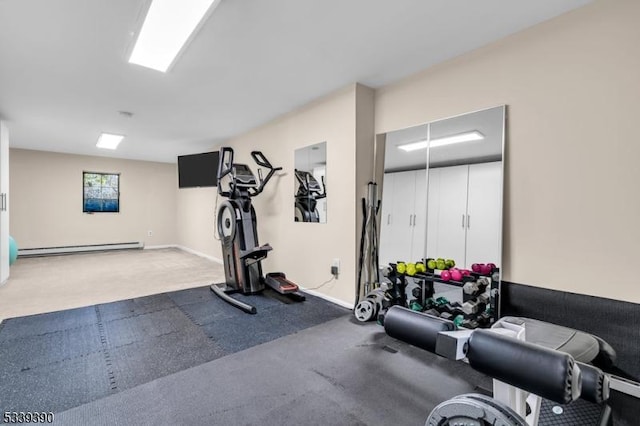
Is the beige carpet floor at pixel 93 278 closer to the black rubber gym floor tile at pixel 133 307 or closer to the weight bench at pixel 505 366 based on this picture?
the black rubber gym floor tile at pixel 133 307

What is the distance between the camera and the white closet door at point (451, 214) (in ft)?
8.63

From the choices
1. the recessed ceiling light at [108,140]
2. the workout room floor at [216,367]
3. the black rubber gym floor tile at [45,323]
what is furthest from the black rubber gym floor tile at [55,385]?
the recessed ceiling light at [108,140]

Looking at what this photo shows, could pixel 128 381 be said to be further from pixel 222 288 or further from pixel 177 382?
pixel 222 288

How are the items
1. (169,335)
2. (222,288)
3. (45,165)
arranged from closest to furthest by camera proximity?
(169,335), (222,288), (45,165)

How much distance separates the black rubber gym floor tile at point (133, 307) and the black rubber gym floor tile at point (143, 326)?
11 centimetres

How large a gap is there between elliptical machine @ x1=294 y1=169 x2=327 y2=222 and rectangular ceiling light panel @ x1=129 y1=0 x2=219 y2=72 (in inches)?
73.0

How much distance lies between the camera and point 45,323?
2.88 metres

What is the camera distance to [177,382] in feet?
6.32

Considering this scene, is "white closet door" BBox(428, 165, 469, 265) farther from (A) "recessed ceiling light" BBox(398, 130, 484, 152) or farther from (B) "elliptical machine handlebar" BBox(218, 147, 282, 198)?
(B) "elliptical machine handlebar" BBox(218, 147, 282, 198)

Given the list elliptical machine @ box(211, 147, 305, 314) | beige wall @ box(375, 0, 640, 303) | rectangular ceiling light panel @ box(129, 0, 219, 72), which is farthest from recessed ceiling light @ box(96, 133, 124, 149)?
beige wall @ box(375, 0, 640, 303)

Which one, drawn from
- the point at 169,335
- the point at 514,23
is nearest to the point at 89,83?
the point at 169,335

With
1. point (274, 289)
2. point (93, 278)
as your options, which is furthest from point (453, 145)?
point (93, 278)

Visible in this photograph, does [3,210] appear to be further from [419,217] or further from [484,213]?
[484,213]

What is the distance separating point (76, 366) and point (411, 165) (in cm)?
315
